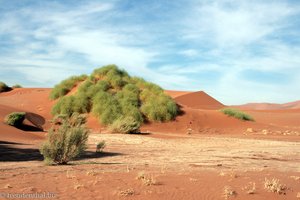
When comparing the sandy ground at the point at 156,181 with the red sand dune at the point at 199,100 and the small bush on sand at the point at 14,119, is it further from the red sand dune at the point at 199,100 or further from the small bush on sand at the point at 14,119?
the red sand dune at the point at 199,100

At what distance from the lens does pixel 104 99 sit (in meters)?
35.6

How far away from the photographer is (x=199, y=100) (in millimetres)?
74938

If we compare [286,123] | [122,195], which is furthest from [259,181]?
[286,123]

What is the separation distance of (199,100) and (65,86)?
117 feet

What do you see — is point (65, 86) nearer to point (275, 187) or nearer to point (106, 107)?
point (106, 107)

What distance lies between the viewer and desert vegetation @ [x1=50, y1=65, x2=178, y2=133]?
34.6m

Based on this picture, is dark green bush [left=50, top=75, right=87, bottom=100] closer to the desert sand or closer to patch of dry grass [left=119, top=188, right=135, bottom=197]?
the desert sand

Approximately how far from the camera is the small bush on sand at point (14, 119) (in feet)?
87.1

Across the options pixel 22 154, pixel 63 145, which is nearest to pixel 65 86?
pixel 22 154

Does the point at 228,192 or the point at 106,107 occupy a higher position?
the point at 106,107

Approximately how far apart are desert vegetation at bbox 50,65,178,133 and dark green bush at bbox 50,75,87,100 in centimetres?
405

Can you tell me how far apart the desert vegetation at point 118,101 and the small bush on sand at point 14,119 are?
7727 mm

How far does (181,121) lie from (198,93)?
43.1 metres

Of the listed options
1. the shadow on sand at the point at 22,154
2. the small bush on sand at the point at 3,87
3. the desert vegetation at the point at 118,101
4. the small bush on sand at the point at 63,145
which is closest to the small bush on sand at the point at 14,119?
the shadow on sand at the point at 22,154
